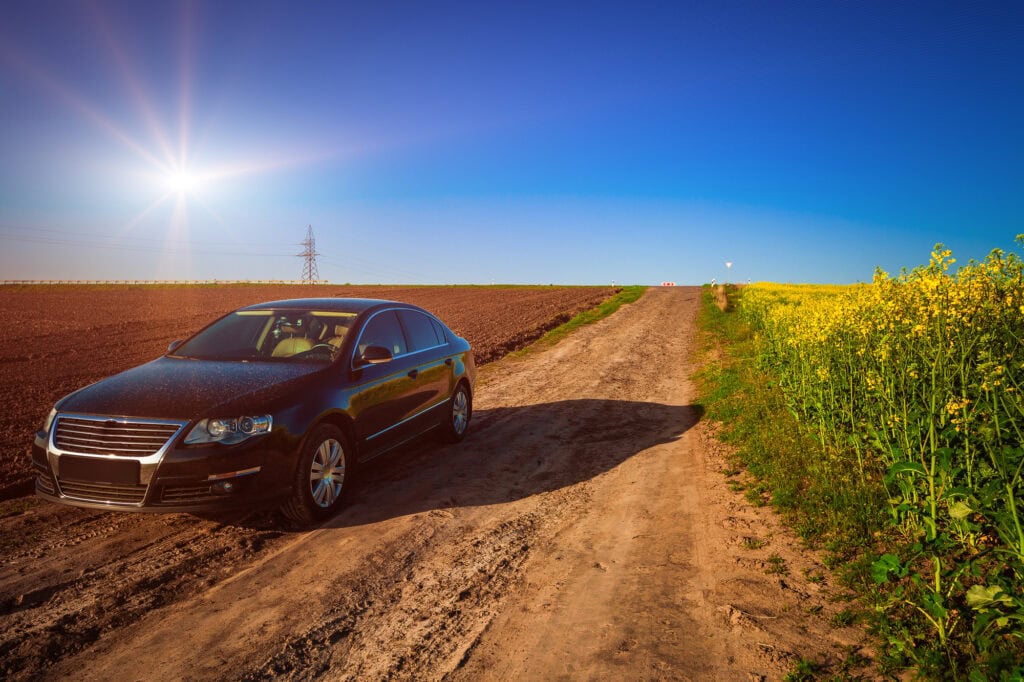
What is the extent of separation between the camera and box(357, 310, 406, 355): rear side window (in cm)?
606

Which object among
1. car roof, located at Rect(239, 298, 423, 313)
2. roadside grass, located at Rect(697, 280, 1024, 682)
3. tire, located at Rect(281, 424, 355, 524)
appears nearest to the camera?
roadside grass, located at Rect(697, 280, 1024, 682)

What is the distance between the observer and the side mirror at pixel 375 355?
5.64 metres

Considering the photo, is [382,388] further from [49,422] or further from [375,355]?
[49,422]

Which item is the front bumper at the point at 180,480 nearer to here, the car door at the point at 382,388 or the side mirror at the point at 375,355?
the car door at the point at 382,388

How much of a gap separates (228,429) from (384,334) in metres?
2.31

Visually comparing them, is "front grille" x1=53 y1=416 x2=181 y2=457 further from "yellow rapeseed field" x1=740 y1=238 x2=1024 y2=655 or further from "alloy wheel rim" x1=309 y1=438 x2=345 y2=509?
"yellow rapeseed field" x1=740 y1=238 x2=1024 y2=655

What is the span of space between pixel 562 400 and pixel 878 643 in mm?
6792

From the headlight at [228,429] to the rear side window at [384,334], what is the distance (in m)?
1.53

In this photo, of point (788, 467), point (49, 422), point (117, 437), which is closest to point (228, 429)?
point (117, 437)

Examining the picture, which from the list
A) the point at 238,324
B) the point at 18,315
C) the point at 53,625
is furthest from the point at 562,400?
the point at 18,315

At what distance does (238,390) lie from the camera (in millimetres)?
4676

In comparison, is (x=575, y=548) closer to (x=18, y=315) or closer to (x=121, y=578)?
(x=121, y=578)

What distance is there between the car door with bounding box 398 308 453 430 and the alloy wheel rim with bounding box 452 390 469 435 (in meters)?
0.30

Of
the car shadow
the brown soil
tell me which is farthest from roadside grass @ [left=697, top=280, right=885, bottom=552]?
the brown soil
